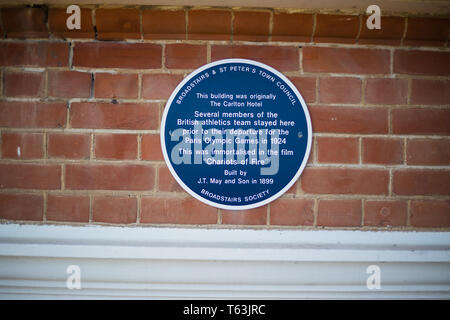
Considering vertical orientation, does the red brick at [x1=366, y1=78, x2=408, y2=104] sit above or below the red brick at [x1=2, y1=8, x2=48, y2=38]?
below

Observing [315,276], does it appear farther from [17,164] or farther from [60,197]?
[17,164]

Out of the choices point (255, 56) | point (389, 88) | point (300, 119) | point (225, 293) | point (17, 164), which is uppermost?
point (255, 56)

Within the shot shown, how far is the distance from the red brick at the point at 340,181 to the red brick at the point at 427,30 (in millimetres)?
574

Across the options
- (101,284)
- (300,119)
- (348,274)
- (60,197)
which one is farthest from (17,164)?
(348,274)

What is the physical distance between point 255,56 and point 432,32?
2.41ft

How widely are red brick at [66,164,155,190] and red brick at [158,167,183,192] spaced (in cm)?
3

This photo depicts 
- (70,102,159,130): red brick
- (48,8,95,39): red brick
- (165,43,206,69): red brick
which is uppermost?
(48,8,95,39): red brick

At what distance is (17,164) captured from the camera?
1.28 metres

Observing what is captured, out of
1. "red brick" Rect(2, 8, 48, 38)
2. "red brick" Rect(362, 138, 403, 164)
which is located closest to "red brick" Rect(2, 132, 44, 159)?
"red brick" Rect(2, 8, 48, 38)

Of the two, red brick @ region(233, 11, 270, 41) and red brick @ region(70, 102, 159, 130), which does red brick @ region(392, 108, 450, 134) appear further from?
red brick @ region(70, 102, 159, 130)

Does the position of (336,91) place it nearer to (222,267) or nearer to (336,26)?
(336,26)

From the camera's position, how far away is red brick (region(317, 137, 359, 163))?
1.28 m

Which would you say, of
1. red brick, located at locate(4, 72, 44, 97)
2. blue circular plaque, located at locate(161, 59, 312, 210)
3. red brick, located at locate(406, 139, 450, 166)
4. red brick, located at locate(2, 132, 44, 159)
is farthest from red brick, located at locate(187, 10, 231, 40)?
red brick, located at locate(406, 139, 450, 166)

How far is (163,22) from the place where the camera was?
1.25 meters
